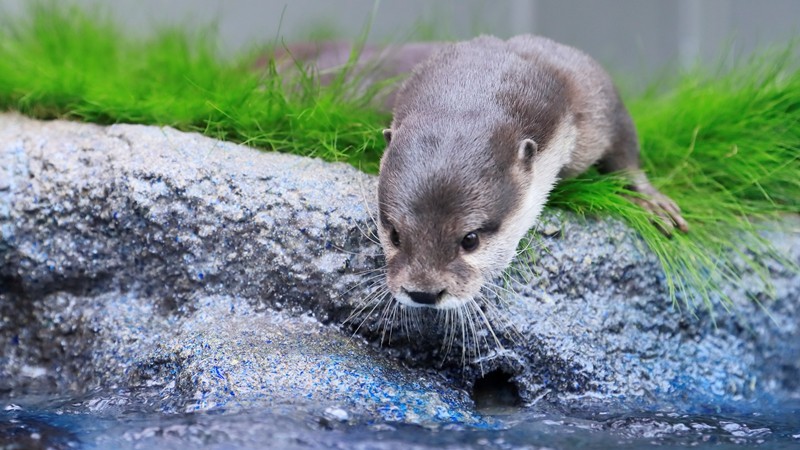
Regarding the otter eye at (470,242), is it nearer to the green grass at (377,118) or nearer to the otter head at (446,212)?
the otter head at (446,212)

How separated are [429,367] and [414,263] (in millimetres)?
438

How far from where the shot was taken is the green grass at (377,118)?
2973 millimetres

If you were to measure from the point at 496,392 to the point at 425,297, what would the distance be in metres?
0.54

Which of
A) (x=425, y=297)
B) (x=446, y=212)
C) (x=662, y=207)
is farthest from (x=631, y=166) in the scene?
(x=425, y=297)

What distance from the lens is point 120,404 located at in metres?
2.37

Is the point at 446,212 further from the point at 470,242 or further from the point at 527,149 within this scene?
the point at 527,149

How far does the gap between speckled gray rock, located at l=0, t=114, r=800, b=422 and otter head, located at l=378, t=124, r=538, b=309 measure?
0.24 metres

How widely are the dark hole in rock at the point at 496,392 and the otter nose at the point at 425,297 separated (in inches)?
17.4

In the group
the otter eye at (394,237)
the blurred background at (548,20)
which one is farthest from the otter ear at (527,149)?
the blurred background at (548,20)

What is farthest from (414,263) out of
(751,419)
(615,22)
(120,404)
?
(615,22)

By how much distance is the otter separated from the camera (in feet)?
7.75

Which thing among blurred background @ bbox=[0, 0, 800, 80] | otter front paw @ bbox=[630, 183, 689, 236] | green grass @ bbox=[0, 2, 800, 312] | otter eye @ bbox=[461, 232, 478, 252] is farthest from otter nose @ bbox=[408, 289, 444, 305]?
blurred background @ bbox=[0, 0, 800, 80]

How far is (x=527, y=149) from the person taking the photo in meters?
2.55

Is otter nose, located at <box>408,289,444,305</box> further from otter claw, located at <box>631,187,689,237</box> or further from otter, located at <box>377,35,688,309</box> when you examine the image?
otter claw, located at <box>631,187,689,237</box>
